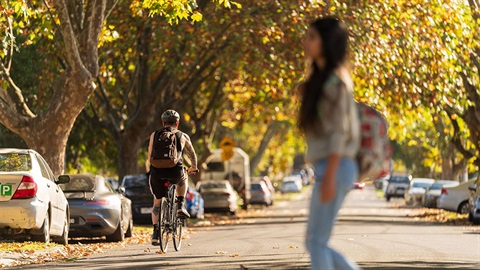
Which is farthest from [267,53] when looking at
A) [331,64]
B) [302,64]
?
[331,64]

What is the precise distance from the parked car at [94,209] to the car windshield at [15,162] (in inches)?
124

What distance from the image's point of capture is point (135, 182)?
30094 mm

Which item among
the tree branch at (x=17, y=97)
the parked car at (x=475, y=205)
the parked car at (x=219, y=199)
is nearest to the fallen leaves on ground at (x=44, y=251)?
the tree branch at (x=17, y=97)

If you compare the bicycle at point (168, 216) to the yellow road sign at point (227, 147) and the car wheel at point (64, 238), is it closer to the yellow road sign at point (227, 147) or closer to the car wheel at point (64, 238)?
the car wheel at point (64, 238)

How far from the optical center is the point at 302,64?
32.1 m

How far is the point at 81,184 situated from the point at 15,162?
14.0 feet

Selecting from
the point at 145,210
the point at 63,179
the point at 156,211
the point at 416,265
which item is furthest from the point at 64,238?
the point at 145,210

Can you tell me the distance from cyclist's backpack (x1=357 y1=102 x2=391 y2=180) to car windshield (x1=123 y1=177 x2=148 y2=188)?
868 inches

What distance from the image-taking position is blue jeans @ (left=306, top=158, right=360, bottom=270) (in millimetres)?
7695

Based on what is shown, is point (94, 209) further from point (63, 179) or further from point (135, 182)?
point (135, 182)

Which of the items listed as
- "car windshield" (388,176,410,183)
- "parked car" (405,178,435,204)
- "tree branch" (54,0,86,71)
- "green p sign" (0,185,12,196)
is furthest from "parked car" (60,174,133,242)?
"car windshield" (388,176,410,183)

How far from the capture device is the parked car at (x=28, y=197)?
1717 centimetres

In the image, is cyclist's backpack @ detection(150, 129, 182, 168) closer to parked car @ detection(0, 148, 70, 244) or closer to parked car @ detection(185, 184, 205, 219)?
parked car @ detection(0, 148, 70, 244)

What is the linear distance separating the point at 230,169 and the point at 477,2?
27.2 m
